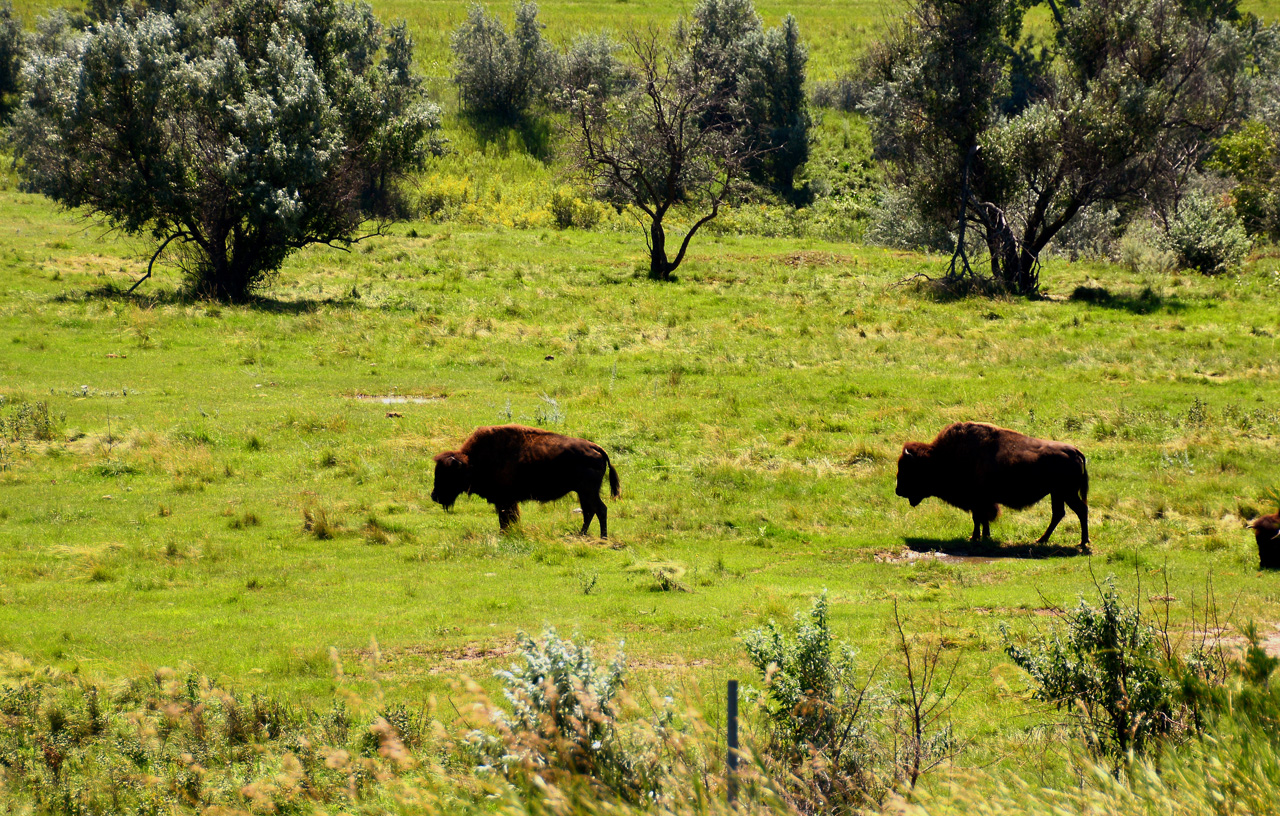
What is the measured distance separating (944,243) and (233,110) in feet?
116

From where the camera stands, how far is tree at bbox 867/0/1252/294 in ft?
129

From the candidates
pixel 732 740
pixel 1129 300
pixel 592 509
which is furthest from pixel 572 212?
pixel 732 740

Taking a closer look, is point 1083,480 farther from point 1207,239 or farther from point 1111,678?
point 1207,239

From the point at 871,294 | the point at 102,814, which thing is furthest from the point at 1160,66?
the point at 102,814

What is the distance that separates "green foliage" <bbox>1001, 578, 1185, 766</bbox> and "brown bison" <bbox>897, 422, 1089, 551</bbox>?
8197mm

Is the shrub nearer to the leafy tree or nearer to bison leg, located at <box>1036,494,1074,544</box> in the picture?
bison leg, located at <box>1036,494,1074,544</box>

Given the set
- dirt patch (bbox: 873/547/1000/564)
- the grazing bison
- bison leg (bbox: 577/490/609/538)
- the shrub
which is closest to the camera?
the shrub

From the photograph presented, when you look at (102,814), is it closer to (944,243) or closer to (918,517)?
(918,517)

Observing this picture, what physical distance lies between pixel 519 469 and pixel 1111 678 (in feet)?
34.2

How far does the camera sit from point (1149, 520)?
16.9 metres

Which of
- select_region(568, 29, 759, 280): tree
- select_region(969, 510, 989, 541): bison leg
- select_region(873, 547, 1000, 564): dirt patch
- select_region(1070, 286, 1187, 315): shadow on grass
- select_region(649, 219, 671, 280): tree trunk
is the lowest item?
select_region(873, 547, 1000, 564): dirt patch

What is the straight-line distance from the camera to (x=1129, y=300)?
36000 millimetres

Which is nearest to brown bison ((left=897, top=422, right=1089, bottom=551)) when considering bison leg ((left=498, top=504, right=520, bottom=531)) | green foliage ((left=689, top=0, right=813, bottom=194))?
bison leg ((left=498, top=504, right=520, bottom=531))

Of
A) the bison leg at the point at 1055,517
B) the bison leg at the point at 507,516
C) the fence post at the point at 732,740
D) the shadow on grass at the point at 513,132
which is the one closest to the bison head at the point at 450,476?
the bison leg at the point at 507,516
